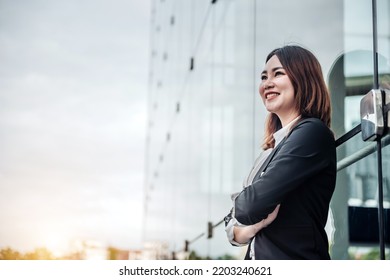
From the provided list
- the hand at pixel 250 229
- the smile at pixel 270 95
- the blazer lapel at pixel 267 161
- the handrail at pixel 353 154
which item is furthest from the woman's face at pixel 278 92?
the hand at pixel 250 229

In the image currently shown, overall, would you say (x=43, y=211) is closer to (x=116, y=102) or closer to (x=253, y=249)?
(x=116, y=102)

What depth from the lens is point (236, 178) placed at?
4195mm

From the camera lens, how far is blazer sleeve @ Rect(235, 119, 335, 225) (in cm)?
307

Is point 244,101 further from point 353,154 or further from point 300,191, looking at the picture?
point 353,154

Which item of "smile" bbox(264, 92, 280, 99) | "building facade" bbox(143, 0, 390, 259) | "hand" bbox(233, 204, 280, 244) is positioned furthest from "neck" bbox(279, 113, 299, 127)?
"hand" bbox(233, 204, 280, 244)

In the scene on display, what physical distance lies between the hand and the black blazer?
0.05ft

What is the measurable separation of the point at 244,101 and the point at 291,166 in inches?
45.3

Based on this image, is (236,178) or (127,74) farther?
(127,74)

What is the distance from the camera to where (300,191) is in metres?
3.09

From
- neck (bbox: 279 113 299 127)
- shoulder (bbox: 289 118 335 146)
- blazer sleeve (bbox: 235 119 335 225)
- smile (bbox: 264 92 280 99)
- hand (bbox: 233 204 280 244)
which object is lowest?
hand (bbox: 233 204 280 244)

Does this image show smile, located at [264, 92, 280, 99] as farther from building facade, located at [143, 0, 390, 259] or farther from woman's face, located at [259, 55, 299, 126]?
building facade, located at [143, 0, 390, 259]

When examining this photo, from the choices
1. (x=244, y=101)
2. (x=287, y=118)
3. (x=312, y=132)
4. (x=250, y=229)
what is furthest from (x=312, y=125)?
(x=244, y=101)

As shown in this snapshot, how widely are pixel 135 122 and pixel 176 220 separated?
151 cm

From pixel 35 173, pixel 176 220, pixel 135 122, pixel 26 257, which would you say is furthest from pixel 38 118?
pixel 176 220
